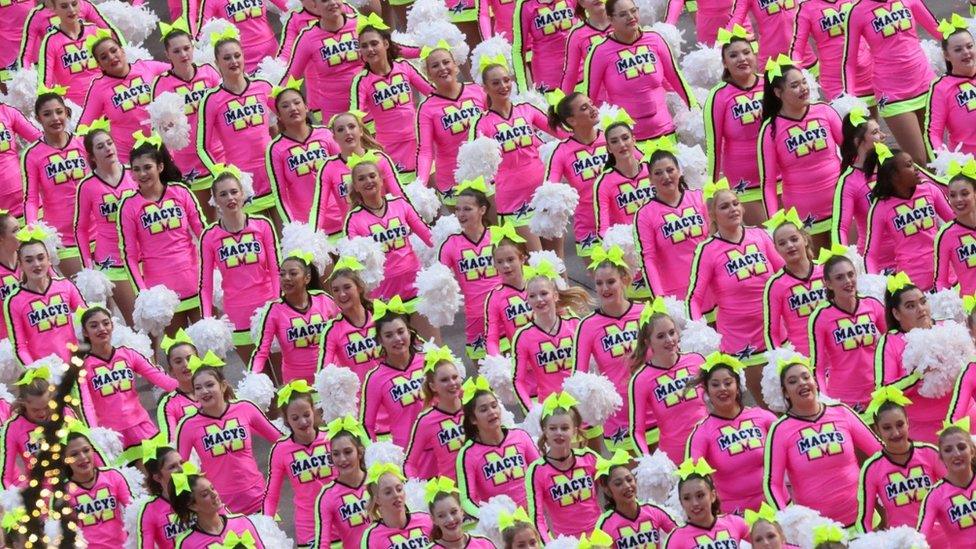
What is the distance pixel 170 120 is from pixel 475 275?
2166 mm

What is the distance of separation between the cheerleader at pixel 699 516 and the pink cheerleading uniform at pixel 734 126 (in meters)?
2.41

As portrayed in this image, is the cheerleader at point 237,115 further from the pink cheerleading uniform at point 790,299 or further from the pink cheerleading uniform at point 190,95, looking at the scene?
the pink cheerleading uniform at point 790,299

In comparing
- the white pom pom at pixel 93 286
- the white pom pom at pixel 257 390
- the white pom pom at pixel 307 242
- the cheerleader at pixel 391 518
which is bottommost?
the cheerleader at pixel 391 518

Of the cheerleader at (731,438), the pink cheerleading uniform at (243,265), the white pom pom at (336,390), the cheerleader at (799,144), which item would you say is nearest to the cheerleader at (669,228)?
the cheerleader at (799,144)

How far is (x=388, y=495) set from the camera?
36.6ft

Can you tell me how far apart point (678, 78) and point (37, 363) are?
3596 mm

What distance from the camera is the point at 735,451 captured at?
11.3 meters

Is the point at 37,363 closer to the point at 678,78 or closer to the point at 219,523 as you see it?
the point at 219,523

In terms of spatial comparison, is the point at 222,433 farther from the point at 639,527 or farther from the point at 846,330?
the point at 846,330

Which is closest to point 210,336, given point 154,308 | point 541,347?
point 154,308

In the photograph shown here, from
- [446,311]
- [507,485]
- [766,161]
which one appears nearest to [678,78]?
[766,161]

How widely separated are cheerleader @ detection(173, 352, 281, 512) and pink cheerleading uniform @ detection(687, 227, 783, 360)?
2115 mm

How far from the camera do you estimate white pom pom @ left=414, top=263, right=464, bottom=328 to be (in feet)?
41.2

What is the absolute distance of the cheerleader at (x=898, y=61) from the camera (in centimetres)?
1327
